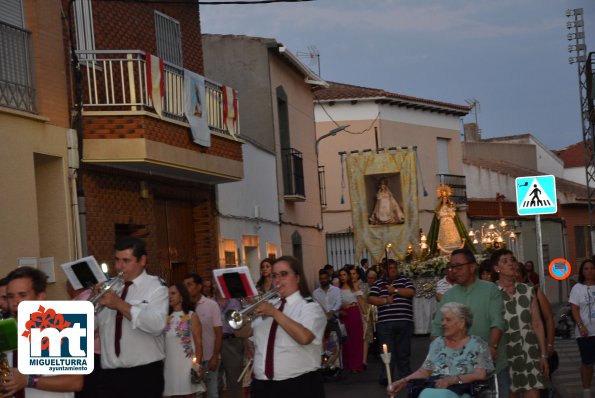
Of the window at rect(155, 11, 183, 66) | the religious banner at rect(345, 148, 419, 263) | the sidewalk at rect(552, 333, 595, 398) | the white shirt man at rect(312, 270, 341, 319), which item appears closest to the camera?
the sidewalk at rect(552, 333, 595, 398)

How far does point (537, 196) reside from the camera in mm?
15797

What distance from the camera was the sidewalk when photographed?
618 inches

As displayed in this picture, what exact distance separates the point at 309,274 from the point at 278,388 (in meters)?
24.8

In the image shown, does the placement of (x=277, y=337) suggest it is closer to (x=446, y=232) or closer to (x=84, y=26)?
(x=84, y=26)

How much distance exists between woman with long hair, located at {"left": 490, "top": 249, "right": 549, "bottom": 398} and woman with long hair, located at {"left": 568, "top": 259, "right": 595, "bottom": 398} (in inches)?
112

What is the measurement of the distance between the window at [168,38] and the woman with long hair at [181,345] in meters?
9.47

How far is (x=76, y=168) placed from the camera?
56.9ft

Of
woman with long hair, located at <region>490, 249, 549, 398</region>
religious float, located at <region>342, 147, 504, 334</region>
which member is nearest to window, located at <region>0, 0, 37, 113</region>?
woman with long hair, located at <region>490, 249, 549, 398</region>

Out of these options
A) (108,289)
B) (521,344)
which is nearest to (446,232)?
(521,344)

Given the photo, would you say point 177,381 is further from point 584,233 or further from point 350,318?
point 584,233

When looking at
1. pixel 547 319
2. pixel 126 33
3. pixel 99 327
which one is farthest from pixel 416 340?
pixel 99 327

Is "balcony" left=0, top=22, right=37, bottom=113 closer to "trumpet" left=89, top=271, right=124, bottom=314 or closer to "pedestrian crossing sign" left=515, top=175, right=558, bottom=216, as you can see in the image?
"pedestrian crossing sign" left=515, top=175, right=558, bottom=216

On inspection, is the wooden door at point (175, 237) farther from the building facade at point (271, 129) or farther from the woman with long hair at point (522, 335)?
the woman with long hair at point (522, 335)

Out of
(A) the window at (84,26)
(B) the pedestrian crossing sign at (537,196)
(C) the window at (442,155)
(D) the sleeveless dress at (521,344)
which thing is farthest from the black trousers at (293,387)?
(C) the window at (442,155)
